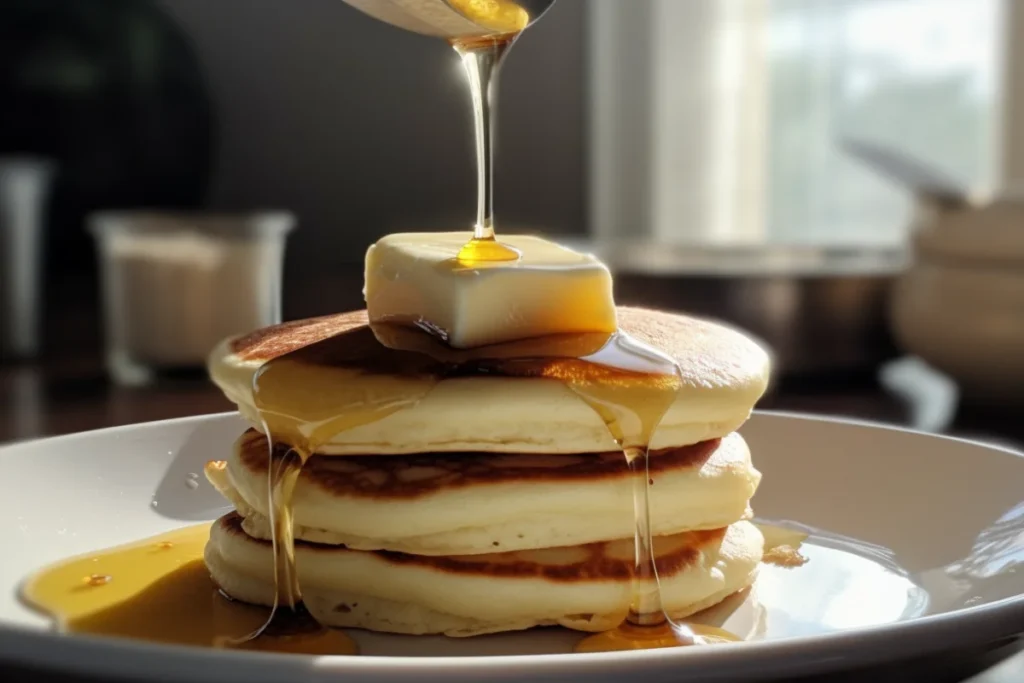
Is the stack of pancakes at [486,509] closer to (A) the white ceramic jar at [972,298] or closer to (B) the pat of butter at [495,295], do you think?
(B) the pat of butter at [495,295]

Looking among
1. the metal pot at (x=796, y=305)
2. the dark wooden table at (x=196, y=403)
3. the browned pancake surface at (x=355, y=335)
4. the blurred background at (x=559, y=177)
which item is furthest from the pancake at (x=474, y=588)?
the metal pot at (x=796, y=305)

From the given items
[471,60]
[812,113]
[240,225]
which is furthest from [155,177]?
[471,60]

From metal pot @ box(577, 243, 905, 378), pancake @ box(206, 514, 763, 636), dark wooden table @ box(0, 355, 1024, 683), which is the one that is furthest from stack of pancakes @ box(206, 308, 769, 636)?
metal pot @ box(577, 243, 905, 378)

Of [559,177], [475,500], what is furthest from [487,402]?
[559,177]

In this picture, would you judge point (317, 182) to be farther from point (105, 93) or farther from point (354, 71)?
point (105, 93)

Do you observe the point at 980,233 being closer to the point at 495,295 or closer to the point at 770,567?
the point at 770,567
